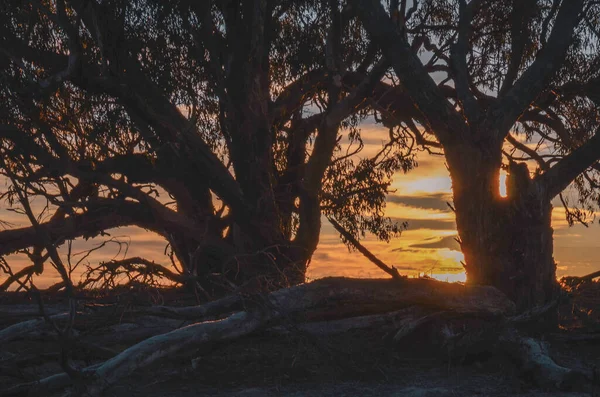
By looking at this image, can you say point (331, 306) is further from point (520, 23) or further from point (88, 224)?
point (88, 224)

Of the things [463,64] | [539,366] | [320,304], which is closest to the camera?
[539,366]

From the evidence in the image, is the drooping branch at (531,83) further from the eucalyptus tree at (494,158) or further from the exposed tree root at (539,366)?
the exposed tree root at (539,366)

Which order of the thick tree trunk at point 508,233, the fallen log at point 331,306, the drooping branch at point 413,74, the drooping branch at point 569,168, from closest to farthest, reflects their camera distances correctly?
the fallen log at point 331,306, the thick tree trunk at point 508,233, the drooping branch at point 413,74, the drooping branch at point 569,168

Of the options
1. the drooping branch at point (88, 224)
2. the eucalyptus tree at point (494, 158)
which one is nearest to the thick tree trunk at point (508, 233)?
the eucalyptus tree at point (494, 158)

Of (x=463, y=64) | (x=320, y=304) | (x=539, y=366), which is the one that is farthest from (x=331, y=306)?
(x=463, y=64)

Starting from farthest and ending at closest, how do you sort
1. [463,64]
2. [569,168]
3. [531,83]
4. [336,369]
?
[463,64], [569,168], [531,83], [336,369]

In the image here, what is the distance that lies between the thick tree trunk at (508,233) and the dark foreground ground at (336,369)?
58cm

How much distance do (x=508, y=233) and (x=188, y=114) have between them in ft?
17.3

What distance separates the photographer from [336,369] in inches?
234

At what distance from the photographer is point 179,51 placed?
35.4ft

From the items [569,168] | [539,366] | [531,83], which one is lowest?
[539,366]

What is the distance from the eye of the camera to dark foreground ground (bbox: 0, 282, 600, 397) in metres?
5.44

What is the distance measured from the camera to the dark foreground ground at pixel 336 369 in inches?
214

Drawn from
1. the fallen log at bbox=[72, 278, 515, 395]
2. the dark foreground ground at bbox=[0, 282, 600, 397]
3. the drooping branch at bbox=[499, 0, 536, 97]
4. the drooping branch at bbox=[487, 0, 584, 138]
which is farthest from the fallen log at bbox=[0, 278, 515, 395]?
the drooping branch at bbox=[499, 0, 536, 97]
